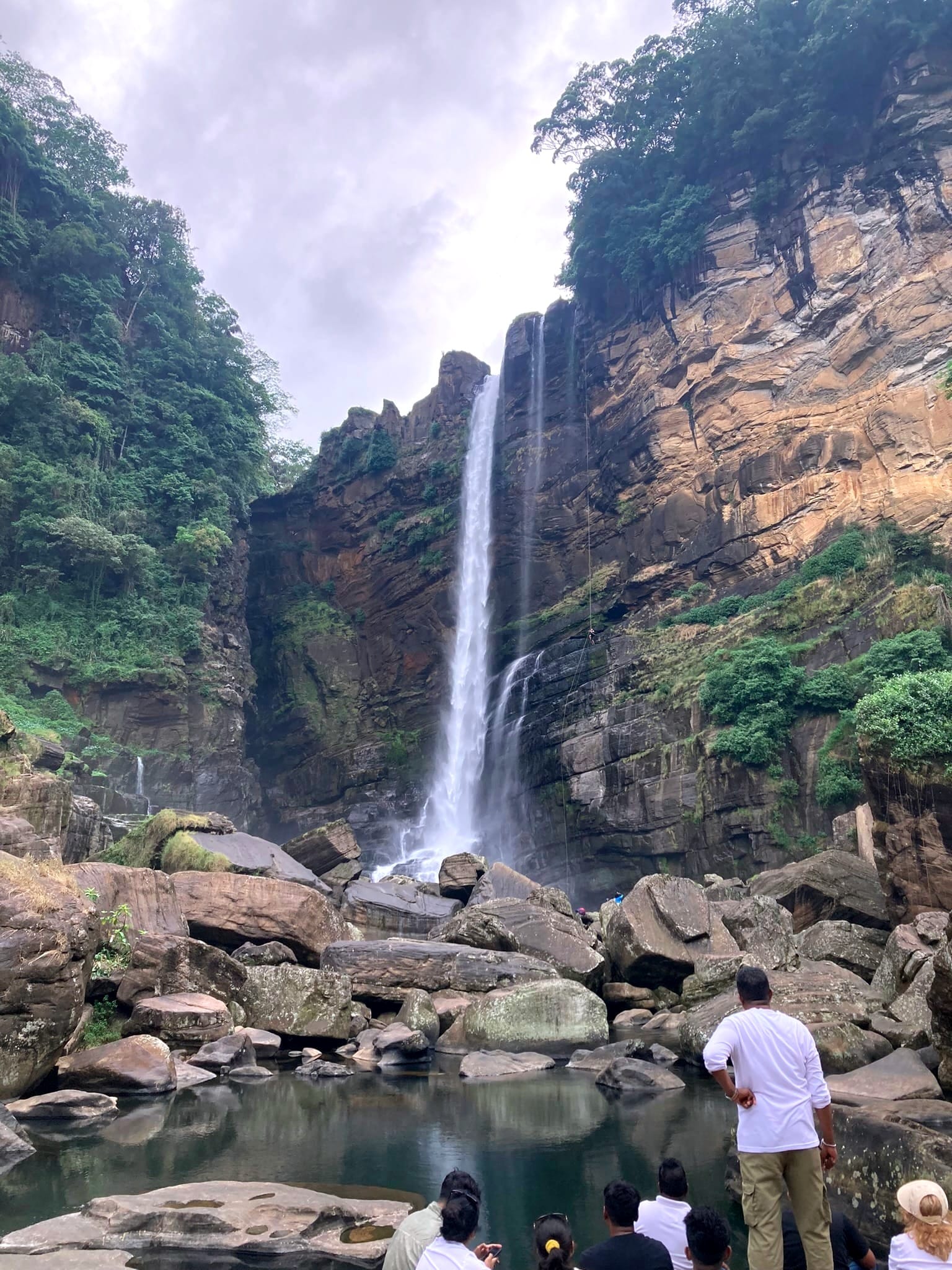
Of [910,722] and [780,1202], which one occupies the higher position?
[910,722]

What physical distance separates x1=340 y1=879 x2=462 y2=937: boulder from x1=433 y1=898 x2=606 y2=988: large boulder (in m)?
2.92

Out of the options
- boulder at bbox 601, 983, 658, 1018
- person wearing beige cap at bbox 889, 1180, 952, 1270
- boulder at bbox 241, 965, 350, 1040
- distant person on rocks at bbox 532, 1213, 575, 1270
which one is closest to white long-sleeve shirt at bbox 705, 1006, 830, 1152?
person wearing beige cap at bbox 889, 1180, 952, 1270

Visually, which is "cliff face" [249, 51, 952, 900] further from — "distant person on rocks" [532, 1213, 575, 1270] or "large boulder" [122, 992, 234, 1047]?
"distant person on rocks" [532, 1213, 575, 1270]

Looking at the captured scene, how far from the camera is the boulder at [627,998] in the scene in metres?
14.0

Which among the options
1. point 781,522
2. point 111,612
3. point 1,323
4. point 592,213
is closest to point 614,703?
point 781,522

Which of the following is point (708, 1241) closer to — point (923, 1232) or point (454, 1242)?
point (923, 1232)

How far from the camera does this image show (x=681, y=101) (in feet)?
127

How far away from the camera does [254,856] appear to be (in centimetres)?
1755

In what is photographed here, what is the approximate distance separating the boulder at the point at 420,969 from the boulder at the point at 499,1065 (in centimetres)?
213

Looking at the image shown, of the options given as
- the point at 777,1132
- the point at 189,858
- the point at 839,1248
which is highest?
the point at 189,858

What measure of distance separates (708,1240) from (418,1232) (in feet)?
4.07

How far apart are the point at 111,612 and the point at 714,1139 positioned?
3319 centimetres

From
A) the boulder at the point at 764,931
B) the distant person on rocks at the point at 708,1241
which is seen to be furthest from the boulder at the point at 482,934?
the distant person on rocks at the point at 708,1241

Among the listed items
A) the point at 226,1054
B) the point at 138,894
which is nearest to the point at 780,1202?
the point at 226,1054
